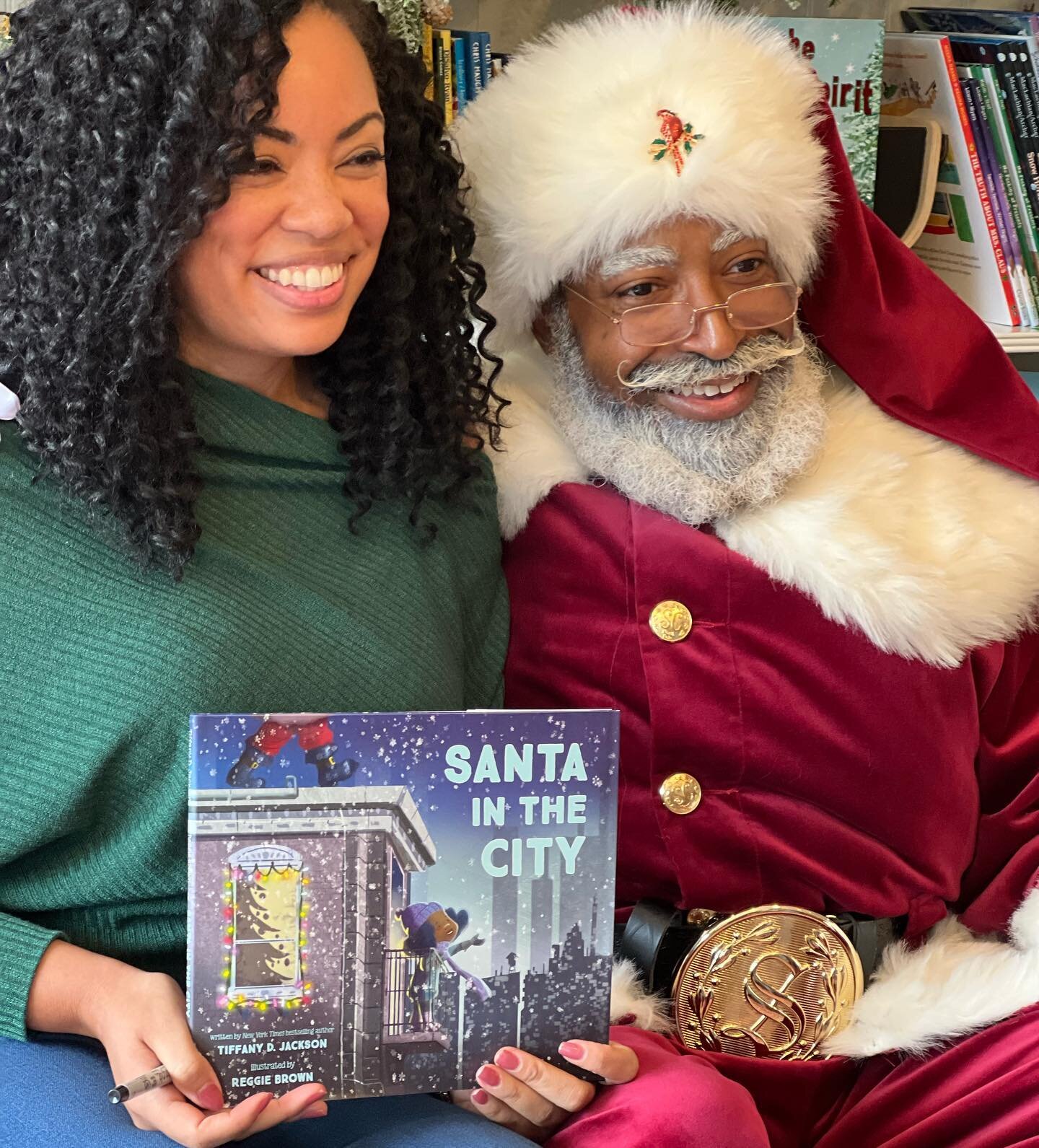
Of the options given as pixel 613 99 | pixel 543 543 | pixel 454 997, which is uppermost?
pixel 613 99

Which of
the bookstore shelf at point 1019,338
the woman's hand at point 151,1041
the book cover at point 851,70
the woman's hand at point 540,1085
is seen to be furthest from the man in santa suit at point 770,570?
the bookstore shelf at point 1019,338

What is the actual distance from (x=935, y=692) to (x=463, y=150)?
0.85 meters

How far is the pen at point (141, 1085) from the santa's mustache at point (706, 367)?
89cm

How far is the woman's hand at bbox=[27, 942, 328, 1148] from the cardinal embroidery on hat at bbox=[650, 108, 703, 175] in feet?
3.26

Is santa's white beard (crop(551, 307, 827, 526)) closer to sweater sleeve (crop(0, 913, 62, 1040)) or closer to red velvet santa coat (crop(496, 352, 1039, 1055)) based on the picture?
red velvet santa coat (crop(496, 352, 1039, 1055))

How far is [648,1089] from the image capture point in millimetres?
1253

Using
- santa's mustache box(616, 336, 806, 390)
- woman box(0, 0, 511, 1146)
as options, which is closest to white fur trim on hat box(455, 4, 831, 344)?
santa's mustache box(616, 336, 806, 390)

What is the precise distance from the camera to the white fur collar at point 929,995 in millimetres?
1463

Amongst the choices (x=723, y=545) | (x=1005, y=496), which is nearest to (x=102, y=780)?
(x=723, y=545)

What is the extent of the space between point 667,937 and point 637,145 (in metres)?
0.88

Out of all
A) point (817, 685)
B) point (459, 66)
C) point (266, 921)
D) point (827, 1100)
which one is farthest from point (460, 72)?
point (827, 1100)

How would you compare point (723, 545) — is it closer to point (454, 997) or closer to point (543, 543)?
point (543, 543)

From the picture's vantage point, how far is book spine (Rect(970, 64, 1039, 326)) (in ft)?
7.56

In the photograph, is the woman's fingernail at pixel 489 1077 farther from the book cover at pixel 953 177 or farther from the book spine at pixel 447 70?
the book cover at pixel 953 177
